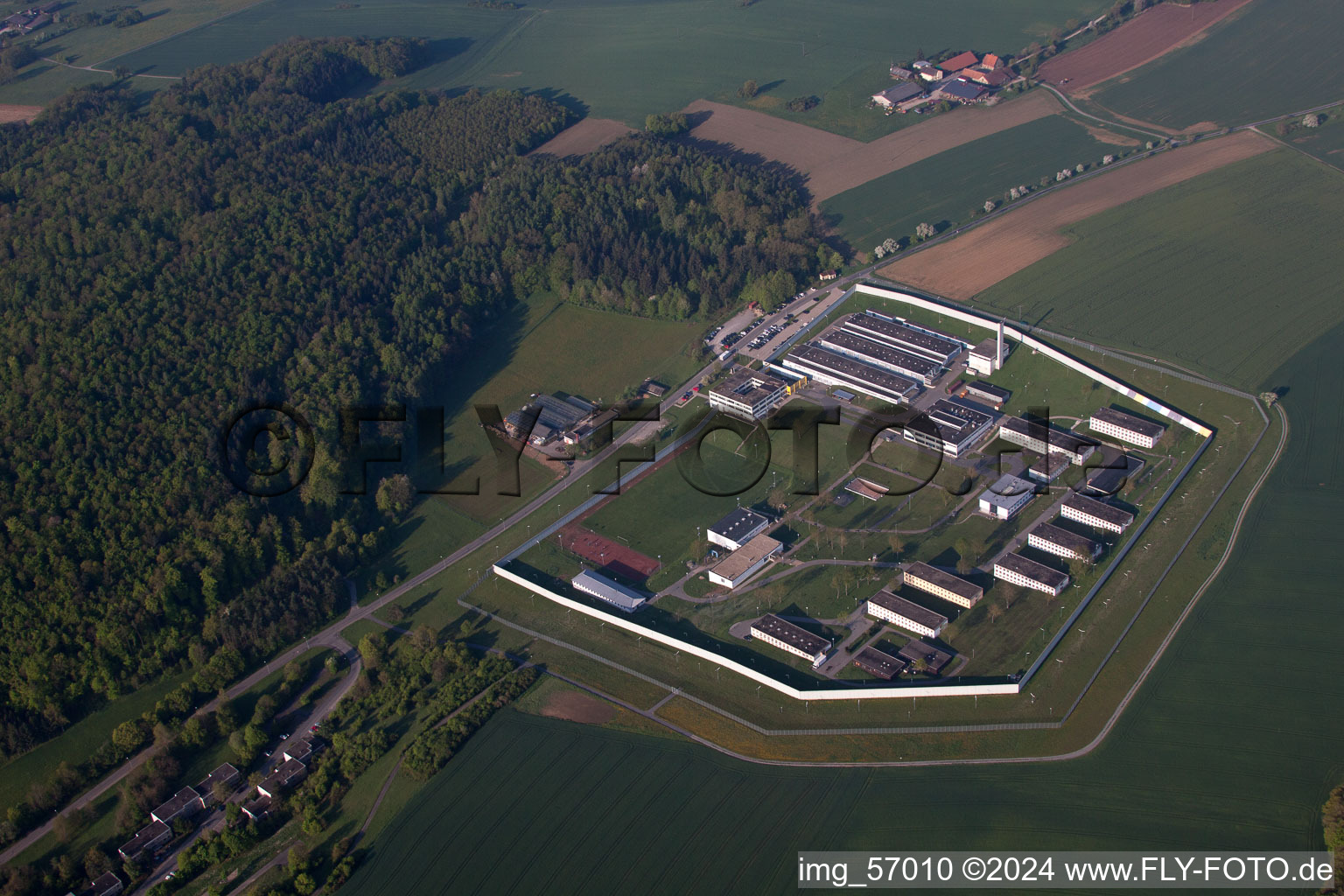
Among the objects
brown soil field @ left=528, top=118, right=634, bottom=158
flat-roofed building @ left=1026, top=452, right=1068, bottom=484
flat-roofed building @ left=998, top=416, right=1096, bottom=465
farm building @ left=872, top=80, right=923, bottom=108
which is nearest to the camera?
flat-roofed building @ left=1026, top=452, right=1068, bottom=484

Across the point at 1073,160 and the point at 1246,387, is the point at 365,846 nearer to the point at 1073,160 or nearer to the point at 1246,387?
the point at 1246,387

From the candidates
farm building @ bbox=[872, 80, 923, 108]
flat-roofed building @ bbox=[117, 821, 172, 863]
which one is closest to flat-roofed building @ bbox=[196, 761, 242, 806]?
flat-roofed building @ bbox=[117, 821, 172, 863]

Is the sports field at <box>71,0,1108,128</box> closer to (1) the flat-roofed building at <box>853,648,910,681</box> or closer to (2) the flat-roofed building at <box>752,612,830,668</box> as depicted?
(2) the flat-roofed building at <box>752,612,830,668</box>

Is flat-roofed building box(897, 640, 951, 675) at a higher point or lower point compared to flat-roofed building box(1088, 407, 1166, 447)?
lower

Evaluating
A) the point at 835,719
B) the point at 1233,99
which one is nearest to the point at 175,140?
the point at 835,719

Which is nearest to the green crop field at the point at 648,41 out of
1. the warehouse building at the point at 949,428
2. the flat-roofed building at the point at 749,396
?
the flat-roofed building at the point at 749,396
